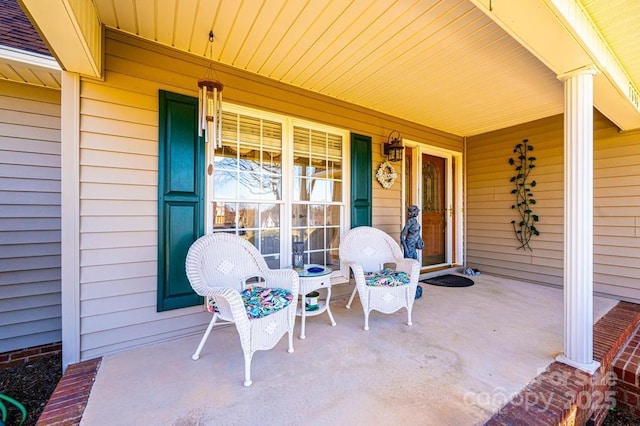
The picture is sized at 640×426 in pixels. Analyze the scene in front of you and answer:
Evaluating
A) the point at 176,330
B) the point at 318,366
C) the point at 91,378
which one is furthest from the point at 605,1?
the point at 91,378

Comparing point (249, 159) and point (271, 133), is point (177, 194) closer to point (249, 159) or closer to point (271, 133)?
point (249, 159)

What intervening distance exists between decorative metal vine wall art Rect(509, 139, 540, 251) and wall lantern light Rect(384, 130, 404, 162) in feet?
6.86

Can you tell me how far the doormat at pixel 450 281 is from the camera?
4.31 m

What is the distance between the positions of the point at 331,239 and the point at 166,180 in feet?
6.66

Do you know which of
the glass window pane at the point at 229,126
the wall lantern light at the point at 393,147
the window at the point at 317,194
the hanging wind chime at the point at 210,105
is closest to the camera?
the hanging wind chime at the point at 210,105

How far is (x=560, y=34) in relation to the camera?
170cm

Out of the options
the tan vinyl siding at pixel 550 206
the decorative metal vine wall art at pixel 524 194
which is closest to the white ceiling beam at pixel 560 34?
the tan vinyl siding at pixel 550 206

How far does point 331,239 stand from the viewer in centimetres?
367

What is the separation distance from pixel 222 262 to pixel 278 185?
1105mm

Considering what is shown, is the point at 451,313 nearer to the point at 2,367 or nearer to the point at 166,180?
the point at 166,180

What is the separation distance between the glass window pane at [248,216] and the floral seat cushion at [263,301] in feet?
2.61

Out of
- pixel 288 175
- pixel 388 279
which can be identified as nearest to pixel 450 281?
pixel 388 279

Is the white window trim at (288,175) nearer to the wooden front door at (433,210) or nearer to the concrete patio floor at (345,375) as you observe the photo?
the concrete patio floor at (345,375)

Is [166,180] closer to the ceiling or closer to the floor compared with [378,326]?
closer to the ceiling
